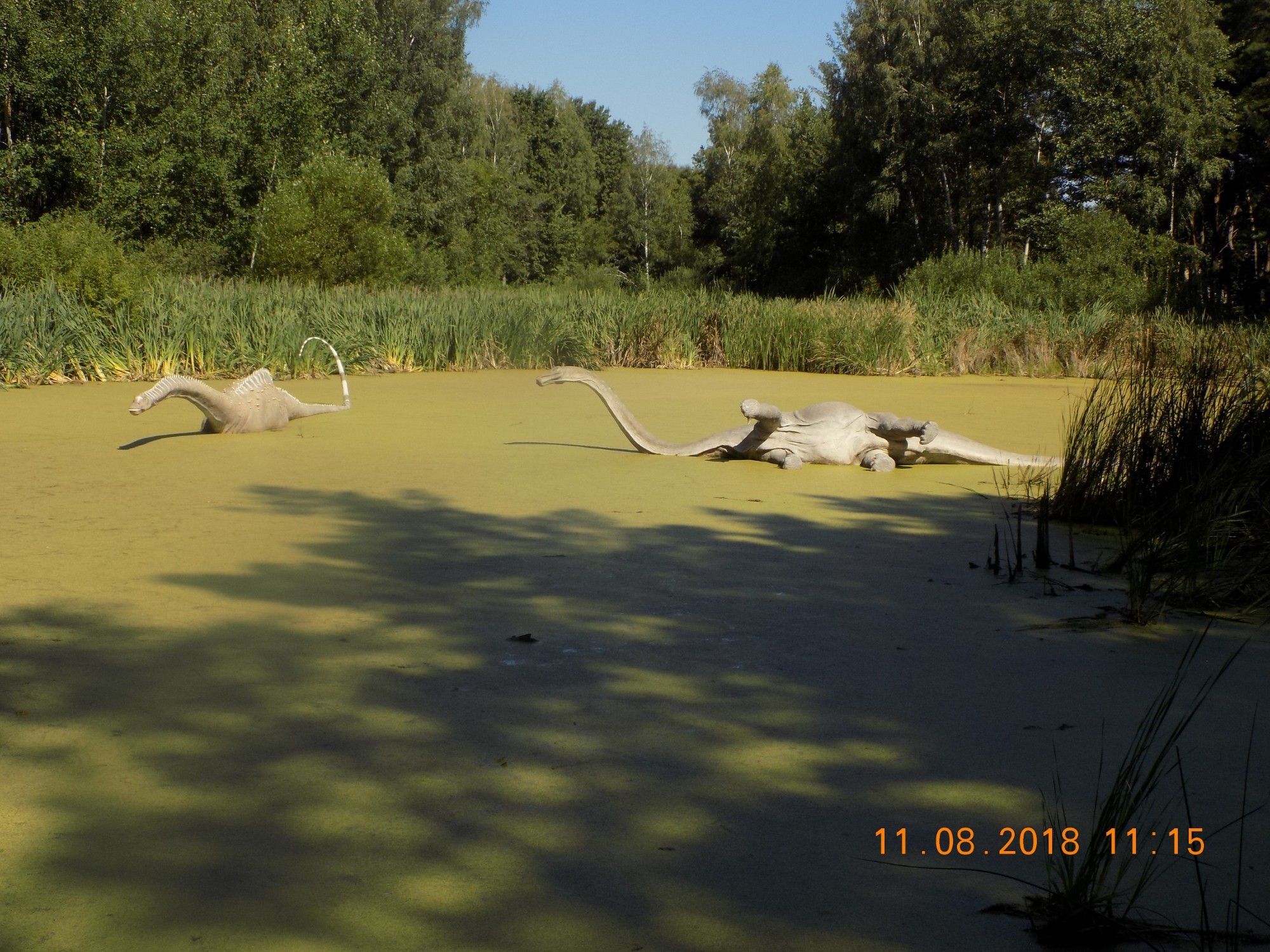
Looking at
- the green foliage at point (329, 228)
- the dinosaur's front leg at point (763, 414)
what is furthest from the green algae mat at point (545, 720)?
the green foliage at point (329, 228)

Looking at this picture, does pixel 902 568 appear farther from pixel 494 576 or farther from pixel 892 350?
pixel 892 350

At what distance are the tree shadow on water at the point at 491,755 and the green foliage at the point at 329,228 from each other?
61.0 ft

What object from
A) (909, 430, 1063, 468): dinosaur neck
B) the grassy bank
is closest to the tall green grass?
(909, 430, 1063, 468): dinosaur neck

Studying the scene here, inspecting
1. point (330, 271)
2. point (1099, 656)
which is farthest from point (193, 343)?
point (330, 271)

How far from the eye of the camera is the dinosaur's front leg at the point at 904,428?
543cm

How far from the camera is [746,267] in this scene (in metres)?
34.1

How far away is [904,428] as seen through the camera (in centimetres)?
543

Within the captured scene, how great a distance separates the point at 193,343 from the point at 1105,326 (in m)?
9.01

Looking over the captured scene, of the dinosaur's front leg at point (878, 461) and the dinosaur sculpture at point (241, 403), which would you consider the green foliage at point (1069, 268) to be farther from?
the dinosaur sculpture at point (241, 403)

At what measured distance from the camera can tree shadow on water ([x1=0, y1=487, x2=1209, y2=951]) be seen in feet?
5.24

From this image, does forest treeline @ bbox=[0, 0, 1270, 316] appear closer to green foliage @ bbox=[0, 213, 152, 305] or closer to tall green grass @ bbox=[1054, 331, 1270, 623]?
green foliage @ bbox=[0, 213, 152, 305]

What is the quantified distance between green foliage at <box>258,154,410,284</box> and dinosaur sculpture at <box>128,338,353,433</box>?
48.3 ft
